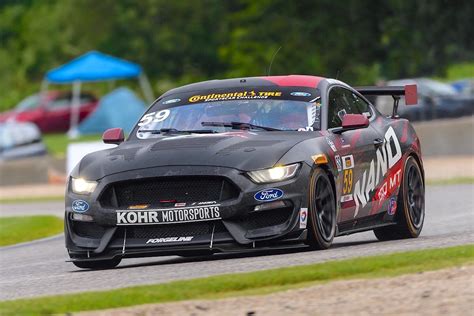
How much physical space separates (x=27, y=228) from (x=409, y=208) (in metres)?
7.99

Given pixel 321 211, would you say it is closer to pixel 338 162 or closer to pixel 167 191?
pixel 338 162

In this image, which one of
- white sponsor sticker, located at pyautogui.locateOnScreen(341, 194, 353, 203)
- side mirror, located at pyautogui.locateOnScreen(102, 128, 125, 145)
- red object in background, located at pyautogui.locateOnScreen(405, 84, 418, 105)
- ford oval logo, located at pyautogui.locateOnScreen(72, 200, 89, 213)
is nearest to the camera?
ford oval logo, located at pyautogui.locateOnScreen(72, 200, 89, 213)

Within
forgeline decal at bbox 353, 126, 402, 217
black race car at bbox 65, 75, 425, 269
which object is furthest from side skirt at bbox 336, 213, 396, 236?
forgeline decal at bbox 353, 126, 402, 217

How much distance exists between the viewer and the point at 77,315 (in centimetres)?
876

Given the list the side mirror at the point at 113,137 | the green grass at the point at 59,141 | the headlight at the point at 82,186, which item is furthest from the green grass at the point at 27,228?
the green grass at the point at 59,141

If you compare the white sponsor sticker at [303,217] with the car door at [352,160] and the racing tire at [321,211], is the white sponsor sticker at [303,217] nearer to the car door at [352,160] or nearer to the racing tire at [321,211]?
the racing tire at [321,211]

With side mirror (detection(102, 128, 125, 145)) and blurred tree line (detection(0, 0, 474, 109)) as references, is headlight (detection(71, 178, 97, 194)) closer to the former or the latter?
side mirror (detection(102, 128, 125, 145))

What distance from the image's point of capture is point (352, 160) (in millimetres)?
12625

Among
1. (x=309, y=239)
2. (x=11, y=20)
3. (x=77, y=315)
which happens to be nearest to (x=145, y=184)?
(x=309, y=239)

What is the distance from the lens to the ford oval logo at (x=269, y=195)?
11.3m

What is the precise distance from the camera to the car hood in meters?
11.4

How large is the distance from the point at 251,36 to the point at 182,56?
14226 millimetres

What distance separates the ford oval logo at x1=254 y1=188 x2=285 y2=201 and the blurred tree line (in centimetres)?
3205

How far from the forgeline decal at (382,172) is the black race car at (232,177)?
2cm
